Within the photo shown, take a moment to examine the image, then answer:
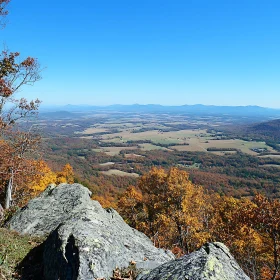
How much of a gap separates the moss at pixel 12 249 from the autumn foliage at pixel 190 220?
1862 centimetres

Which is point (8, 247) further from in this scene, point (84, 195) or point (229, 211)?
point (229, 211)

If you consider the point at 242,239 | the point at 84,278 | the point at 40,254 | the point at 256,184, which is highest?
the point at 84,278

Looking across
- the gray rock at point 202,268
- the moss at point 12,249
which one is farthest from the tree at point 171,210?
the gray rock at point 202,268

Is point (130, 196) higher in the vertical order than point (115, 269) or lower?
lower

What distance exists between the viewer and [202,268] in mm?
6934

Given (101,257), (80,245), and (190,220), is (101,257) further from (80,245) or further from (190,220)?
(190,220)

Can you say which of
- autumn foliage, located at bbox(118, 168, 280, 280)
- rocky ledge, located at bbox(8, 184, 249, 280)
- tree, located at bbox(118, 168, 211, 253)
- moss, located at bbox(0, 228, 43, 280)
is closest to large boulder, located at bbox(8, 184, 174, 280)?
rocky ledge, located at bbox(8, 184, 249, 280)

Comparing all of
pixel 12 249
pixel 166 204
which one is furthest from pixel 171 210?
pixel 12 249

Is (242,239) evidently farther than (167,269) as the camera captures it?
Yes

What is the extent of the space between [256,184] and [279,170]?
37.7 metres

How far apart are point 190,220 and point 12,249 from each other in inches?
917

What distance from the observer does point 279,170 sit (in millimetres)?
143250

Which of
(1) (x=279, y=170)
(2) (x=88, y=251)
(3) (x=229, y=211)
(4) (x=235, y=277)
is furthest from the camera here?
(1) (x=279, y=170)

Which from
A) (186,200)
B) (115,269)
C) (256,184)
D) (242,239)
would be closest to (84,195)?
(115,269)
